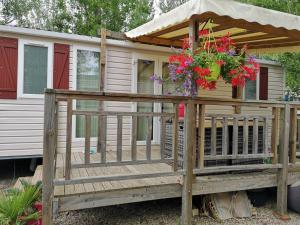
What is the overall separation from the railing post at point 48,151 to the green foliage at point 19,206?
299 millimetres

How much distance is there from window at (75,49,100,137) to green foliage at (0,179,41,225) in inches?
86.5

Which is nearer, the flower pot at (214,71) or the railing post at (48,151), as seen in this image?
the railing post at (48,151)

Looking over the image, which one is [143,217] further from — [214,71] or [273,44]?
[273,44]

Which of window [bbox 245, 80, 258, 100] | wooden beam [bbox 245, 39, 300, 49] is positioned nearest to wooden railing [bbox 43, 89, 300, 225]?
wooden beam [bbox 245, 39, 300, 49]

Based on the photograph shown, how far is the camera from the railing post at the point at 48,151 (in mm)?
2775

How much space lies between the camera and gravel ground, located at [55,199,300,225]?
3.70m

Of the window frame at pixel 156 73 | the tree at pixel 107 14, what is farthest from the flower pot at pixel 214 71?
the tree at pixel 107 14

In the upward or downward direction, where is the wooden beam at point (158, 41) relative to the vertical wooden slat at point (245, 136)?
upward

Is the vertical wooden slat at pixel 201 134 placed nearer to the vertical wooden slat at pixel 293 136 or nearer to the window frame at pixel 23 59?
the vertical wooden slat at pixel 293 136

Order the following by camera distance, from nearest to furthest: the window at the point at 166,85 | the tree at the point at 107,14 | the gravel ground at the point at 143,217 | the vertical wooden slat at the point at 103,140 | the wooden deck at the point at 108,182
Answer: the vertical wooden slat at the point at 103,140 → the wooden deck at the point at 108,182 → the gravel ground at the point at 143,217 → the window at the point at 166,85 → the tree at the point at 107,14

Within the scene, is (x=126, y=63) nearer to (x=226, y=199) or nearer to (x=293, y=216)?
(x=226, y=199)

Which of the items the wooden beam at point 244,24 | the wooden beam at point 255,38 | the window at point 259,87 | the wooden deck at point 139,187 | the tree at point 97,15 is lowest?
the wooden deck at point 139,187

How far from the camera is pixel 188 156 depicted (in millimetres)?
3373

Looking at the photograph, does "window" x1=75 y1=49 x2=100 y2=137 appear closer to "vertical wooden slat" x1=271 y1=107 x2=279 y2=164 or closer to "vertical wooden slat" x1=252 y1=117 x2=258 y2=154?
"vertical wooden slat" x1=252 y1=117 x2=258 y2=154
